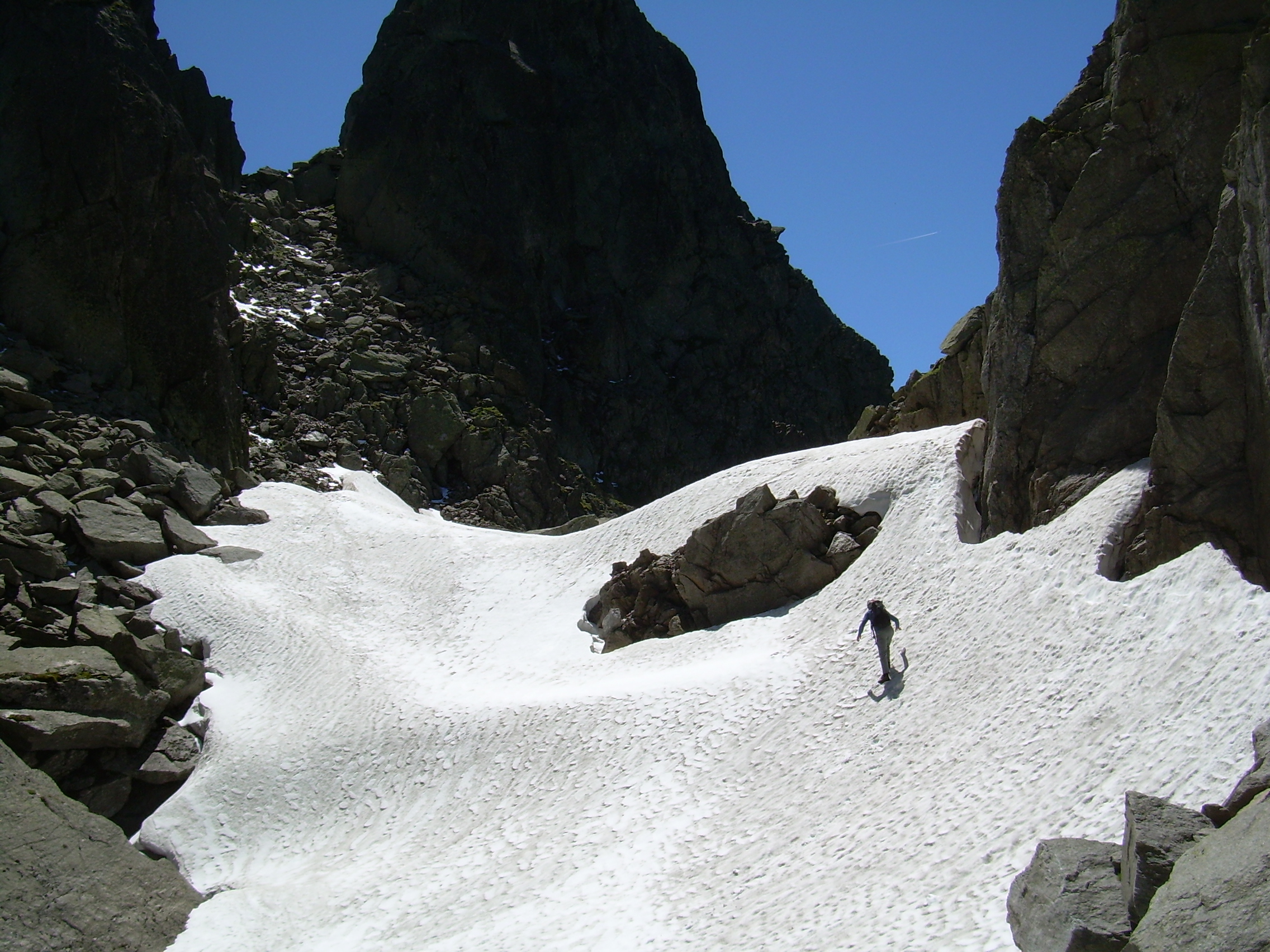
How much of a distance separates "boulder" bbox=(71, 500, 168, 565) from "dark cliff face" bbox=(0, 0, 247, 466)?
22.5 feet

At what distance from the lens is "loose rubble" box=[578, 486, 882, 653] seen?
2344 centimetres

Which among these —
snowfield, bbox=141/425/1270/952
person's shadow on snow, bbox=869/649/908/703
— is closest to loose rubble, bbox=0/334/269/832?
snowfield, bbox=141/425/1270/952

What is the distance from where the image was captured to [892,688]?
17.2 metres

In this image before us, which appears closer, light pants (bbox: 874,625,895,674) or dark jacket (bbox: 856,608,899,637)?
light pants (bbox: 874,625,895,674)

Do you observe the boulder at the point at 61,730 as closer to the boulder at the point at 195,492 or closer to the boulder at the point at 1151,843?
the boulder at the point at 195,492

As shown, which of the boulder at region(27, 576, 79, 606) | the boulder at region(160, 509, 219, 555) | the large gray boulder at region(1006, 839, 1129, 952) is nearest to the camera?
the large gray boulder at region(1006, 839, 1129, 952)

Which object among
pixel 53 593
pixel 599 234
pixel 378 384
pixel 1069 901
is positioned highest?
pixel 599 234

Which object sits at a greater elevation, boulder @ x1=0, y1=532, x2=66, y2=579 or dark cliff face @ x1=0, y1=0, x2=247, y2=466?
dark cliff face @ x1=0, y1=0, x2=247, y2=466

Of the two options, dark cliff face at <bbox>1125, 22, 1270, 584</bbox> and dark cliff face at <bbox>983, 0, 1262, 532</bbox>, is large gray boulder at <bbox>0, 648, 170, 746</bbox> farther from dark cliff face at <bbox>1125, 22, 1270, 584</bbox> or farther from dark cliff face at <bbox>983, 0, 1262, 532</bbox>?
dark cliff face at <bbox>1125, 22, 1270, 584</bbox>

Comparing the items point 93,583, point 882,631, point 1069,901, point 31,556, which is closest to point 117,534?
point 93,583

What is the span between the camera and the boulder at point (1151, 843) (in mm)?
8477

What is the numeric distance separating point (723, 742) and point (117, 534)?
19.9m

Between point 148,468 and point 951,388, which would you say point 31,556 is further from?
point 951,388

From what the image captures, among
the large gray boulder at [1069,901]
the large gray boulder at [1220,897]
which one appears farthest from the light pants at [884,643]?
the large gray boulder at [1220,897]
